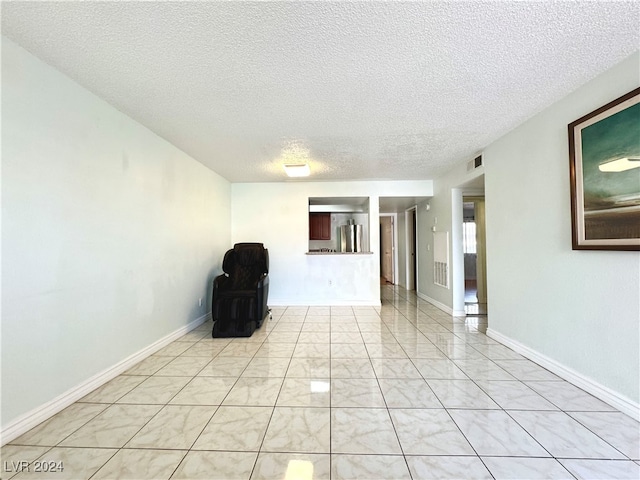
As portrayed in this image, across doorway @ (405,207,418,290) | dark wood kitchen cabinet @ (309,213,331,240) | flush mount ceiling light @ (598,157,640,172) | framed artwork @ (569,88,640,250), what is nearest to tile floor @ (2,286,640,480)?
framed artwork @ (569,88,640,250)

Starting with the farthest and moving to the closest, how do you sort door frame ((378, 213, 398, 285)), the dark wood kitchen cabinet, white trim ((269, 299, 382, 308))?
door frame ((378, 213, 398, 285))
the dark wood kitchen cabinet
white trim ((269, 299, 382, 308))

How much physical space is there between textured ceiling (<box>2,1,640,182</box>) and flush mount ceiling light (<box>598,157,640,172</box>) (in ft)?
2.17

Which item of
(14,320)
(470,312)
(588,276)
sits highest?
(588,276)

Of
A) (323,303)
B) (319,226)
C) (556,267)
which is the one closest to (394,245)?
(319,226)

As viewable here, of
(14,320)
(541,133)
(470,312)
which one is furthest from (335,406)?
(470,312)

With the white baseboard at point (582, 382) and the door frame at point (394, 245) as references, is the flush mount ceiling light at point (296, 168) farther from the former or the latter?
the door frame at point (394, 245)

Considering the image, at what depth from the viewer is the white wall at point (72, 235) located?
59.0 inches

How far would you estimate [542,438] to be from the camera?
1.48m

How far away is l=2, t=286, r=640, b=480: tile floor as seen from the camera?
129 cm

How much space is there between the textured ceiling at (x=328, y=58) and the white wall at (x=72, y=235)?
0.28 metres

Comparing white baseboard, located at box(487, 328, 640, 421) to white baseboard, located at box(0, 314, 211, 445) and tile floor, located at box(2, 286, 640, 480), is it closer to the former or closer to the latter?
tile floor, located at box(2, 286, 640, 480)

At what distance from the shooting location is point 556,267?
A: 7.10ft

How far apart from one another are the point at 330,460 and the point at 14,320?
6.46 ft

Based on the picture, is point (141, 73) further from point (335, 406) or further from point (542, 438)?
point (542, 438)
